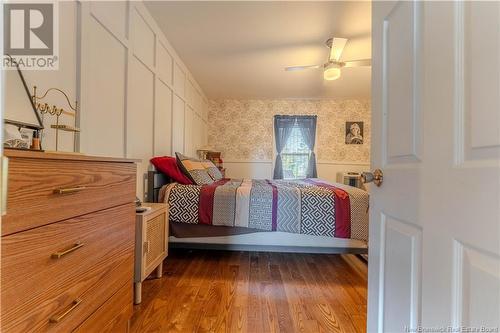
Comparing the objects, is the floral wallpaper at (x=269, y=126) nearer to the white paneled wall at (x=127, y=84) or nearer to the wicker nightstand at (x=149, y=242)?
the white paneled wall at (x=127, y=84)

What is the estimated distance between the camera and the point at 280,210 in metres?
2.29

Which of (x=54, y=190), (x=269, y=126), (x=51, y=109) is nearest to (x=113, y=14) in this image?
(x=51, y=109)

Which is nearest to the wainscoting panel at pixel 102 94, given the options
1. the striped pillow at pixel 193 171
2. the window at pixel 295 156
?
the striped pillow at pixel 193 171

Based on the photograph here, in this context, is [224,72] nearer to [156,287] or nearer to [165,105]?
[165,105]

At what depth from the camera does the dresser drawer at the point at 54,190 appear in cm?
59

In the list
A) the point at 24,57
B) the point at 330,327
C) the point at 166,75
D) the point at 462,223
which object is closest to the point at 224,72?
the point at 166,75

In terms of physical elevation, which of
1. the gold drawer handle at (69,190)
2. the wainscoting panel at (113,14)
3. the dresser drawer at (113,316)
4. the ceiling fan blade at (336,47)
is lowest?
the dresser drawer at (113,316)

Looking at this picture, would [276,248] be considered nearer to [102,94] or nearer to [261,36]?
[102,94]

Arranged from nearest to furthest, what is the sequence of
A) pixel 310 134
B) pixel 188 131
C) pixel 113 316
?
1. pixel 113 316
2. pixel 188 131
3. pixel 310 134

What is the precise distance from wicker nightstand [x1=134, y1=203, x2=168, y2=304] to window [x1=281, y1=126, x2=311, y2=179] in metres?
3.68

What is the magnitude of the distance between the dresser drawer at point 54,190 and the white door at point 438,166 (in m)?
0.97

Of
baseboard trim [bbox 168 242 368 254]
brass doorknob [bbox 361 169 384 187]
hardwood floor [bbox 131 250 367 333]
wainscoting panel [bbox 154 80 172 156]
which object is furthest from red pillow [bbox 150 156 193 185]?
brass doorknob [bbox 361 169 384 187]

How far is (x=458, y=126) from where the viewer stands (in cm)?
52

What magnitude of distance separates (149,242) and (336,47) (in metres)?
2.70
